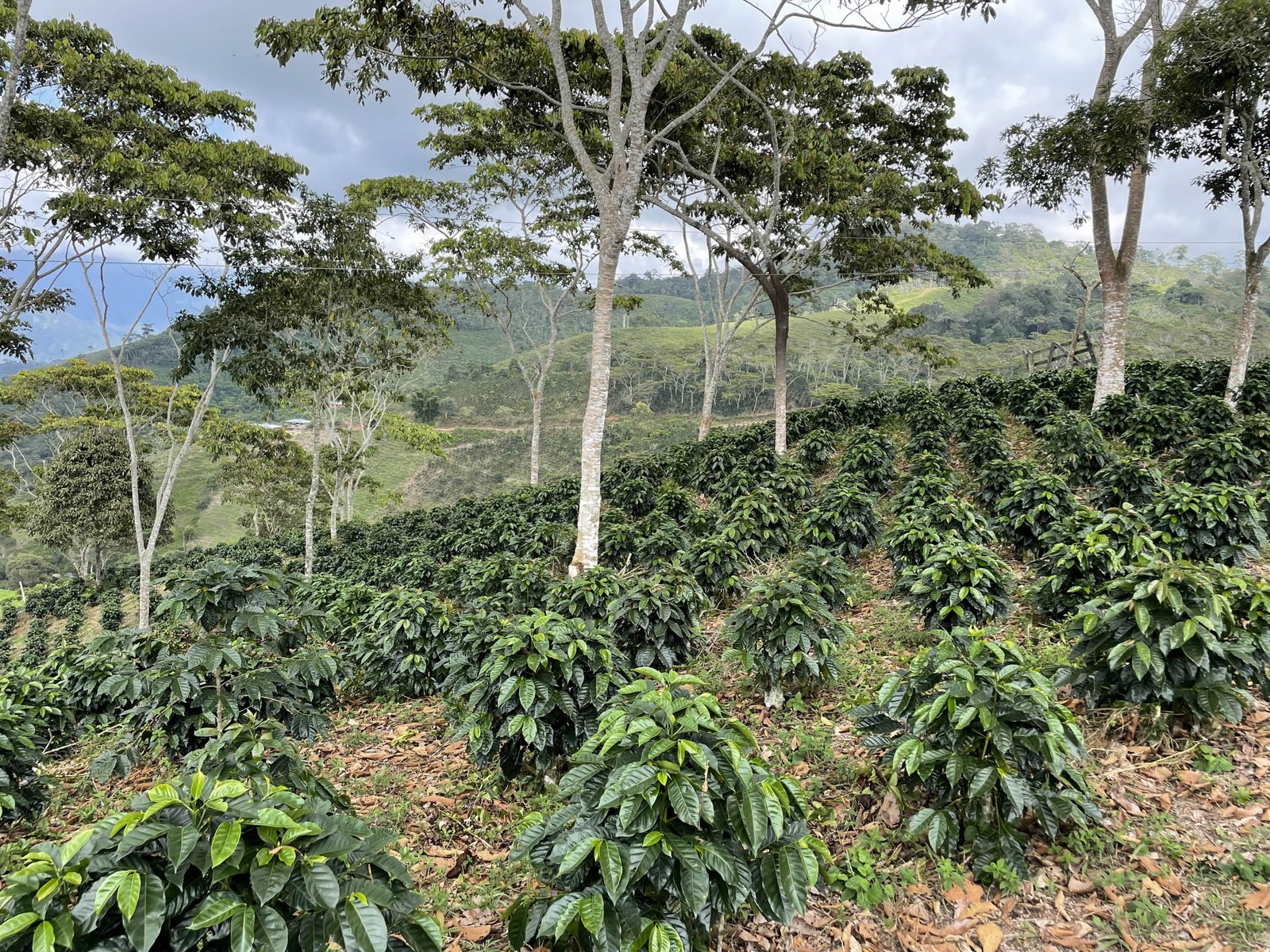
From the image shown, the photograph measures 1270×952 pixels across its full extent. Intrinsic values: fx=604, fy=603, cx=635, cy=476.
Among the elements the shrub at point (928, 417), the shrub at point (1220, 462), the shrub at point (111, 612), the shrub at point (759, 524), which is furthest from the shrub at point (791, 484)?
the shrub at point (111, 612)

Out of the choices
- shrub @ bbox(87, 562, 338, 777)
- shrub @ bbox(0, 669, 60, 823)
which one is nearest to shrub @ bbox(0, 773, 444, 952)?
shrub @ bbox(87, 562, 338, 777)

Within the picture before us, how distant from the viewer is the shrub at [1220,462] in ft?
23.4

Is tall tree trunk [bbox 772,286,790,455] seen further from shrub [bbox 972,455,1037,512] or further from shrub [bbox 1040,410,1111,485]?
shrub [bbox 1040,410,1111,485]

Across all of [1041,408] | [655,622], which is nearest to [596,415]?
[655,622]

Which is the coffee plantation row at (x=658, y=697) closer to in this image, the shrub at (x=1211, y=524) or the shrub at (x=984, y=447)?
the shrub at (x=1211, y=524)

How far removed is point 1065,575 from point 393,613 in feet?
20.9

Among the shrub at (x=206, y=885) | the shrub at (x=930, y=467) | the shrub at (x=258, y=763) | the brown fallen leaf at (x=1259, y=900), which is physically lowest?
the brown fallen leaf at (x=1259, y=900)

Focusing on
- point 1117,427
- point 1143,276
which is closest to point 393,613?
point 1117,427

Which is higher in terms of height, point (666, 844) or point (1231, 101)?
point (1231, 101)

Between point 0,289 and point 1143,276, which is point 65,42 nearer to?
point 0,289

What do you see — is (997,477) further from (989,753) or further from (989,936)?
(989,936)

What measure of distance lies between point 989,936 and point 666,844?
1761 mm

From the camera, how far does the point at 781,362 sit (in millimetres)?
13609

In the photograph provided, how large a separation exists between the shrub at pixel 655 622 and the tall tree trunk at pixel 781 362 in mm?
8102
